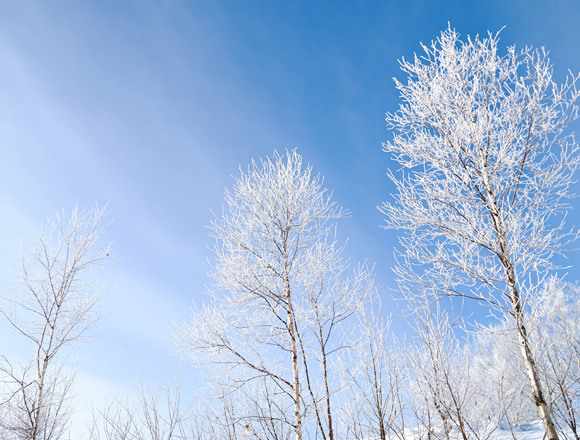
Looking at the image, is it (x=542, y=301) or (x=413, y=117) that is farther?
(x=413, y=117)

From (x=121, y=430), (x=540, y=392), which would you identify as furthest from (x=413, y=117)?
(x=121, y=430)

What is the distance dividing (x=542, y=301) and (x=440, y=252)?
129 cm

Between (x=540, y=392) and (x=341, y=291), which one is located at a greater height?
(x=341, y=291)

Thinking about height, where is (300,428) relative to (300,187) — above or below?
below

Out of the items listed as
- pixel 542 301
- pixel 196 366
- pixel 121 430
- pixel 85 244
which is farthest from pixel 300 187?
pixel 121 430

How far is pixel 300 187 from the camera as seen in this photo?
779 centimetres

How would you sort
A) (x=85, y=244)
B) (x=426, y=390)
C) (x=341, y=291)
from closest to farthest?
(x=426, y=390), (x=341, y=291), (x=85, y=244)

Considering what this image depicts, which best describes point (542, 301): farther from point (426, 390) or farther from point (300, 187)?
point (300, 187)

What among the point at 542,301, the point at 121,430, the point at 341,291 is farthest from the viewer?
the point at 121,430

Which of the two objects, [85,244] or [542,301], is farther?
[85,244]

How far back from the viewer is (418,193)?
222 inches

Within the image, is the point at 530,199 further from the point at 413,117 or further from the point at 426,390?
the point at 426,390

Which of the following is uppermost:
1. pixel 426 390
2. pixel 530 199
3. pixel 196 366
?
pixel 530 199

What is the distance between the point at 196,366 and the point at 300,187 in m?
3.86
